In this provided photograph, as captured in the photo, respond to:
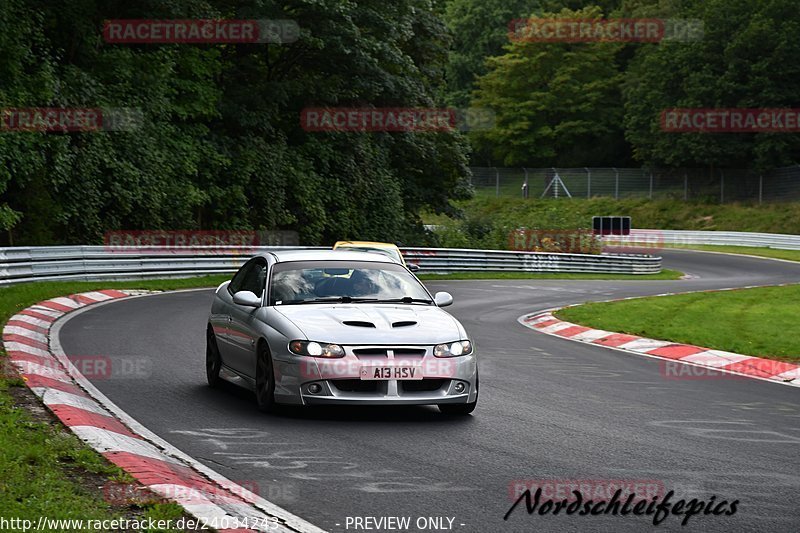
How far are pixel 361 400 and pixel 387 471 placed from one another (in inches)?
Answer: 76.5

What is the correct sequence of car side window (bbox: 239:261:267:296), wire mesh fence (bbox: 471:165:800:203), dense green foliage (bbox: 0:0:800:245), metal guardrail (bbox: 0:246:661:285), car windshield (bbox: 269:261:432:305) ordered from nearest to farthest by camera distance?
car windshield (bbox: 269:261:432:305), car side window (bbox: 239:261:267:296), metal guardrail (bbox: 0:246:661:285), dense green foliage (bbox: 0:0:800:245), wire mesh fence (bbox: 471:165:800:203)

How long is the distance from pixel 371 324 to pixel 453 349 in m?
0.75

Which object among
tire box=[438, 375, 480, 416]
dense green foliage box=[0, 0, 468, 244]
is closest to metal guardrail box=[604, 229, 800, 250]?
dense green foliage box=[0, 0, 468, 244]

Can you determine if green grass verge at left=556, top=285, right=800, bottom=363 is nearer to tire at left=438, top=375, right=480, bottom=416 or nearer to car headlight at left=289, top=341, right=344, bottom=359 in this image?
tire at left=438, top=375, right=480, bottom=416

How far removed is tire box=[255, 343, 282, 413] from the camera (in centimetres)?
975

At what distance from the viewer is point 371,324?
983 centimetres

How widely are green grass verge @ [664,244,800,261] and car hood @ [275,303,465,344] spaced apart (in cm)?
5015

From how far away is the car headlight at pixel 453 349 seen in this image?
9.80m

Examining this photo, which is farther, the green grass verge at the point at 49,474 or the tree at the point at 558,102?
the tree at the point at 558,102

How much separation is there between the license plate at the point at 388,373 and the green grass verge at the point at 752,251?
5089cm

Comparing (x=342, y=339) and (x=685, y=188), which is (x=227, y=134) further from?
(x=685, y=188)

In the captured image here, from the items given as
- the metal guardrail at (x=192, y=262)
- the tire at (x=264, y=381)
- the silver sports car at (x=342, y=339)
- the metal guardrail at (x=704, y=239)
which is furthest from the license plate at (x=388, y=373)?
the metal guardrail at (x=704, y=239)

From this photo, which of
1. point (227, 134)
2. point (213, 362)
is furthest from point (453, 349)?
point (227, 134)

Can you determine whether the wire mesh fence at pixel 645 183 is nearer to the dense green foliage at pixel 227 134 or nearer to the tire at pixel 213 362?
the dense green foliage at pixel 227 134
